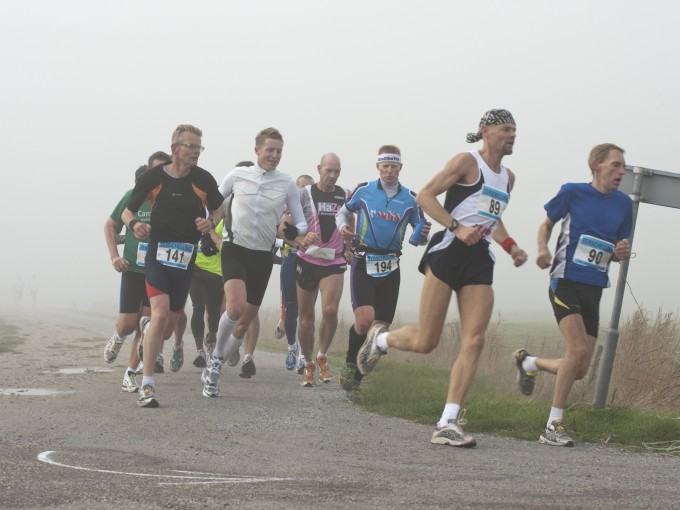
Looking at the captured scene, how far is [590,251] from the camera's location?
7.74m

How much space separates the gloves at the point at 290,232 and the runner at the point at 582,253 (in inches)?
128

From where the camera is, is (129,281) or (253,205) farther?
(129,281)

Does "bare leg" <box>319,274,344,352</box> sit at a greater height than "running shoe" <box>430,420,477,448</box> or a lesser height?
greater

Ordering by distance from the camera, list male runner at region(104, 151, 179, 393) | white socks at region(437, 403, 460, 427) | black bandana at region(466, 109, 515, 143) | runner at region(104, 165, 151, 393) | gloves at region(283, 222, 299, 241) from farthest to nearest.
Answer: runner at region(104, 165, 151, 393) → male runner at region(104, 151, 179, 393) → gloves at region(283, 222, 299, 241) → black bandana at region(466, 109, 515, 143) → white socks at region(437, 403, 460, 427)

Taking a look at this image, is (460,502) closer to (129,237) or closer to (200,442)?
(200,442)

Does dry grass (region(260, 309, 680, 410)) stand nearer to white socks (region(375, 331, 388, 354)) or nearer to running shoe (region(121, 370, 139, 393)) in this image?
white socks (region(375, 331, 388, 354))

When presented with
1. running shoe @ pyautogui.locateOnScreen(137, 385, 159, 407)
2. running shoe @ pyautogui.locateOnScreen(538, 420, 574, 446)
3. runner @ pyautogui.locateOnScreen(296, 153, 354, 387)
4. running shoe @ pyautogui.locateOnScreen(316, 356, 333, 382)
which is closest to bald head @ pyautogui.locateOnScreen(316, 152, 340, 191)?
runner @ pyautogui.locateOnScreen(296, 153, 354, 387)

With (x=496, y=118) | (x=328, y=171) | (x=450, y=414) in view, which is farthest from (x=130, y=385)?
(x=496, y=118)

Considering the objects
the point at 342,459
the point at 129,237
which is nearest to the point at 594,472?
the point at 342,459

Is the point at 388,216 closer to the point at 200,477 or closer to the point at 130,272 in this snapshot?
the point at 130,272

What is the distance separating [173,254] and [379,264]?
82.8 inches

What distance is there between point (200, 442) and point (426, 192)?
241cm

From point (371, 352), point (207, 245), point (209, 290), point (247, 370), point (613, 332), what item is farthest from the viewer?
point (209, 290)

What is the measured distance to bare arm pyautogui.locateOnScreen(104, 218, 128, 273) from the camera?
10370mm
